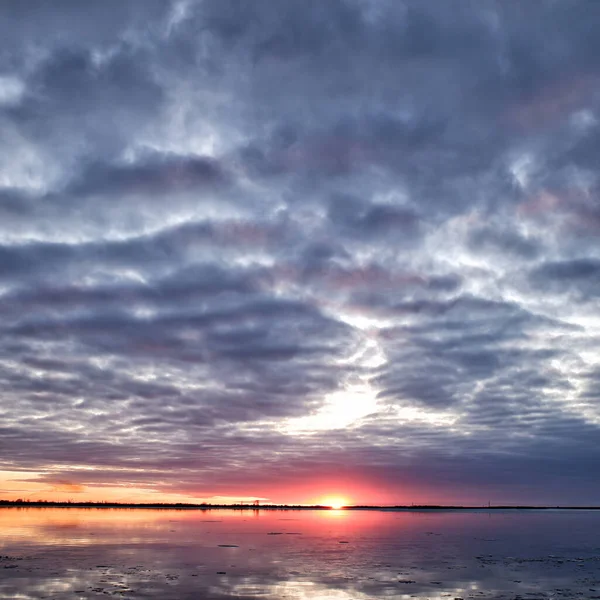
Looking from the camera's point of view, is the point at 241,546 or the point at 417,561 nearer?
the point at 417,561

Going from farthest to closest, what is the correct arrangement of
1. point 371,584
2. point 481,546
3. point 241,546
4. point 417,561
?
point 481,546 → point 241,546 → point 417,561 → point 371,584

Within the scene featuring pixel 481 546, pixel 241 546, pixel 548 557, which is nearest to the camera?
pixel 548 557

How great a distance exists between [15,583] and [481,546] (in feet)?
161

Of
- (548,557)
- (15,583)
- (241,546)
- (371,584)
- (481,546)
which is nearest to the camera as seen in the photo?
(15,583)

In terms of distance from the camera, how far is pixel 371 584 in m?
36.7

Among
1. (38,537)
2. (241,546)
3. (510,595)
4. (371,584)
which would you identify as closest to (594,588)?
(510,595)

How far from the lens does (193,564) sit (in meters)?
45.2

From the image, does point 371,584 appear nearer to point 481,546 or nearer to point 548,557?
point 548,557

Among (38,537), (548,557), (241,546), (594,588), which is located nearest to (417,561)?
(548,557)

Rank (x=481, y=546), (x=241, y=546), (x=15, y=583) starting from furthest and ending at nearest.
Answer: (x=481, y=546) → (x=241, y=546) → (x=15, y=583)

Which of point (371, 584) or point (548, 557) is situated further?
point (548, 557)

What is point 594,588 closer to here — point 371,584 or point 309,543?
point 371,584

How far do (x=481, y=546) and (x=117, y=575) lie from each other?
141ft

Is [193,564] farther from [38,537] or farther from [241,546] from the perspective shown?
[38,537]
